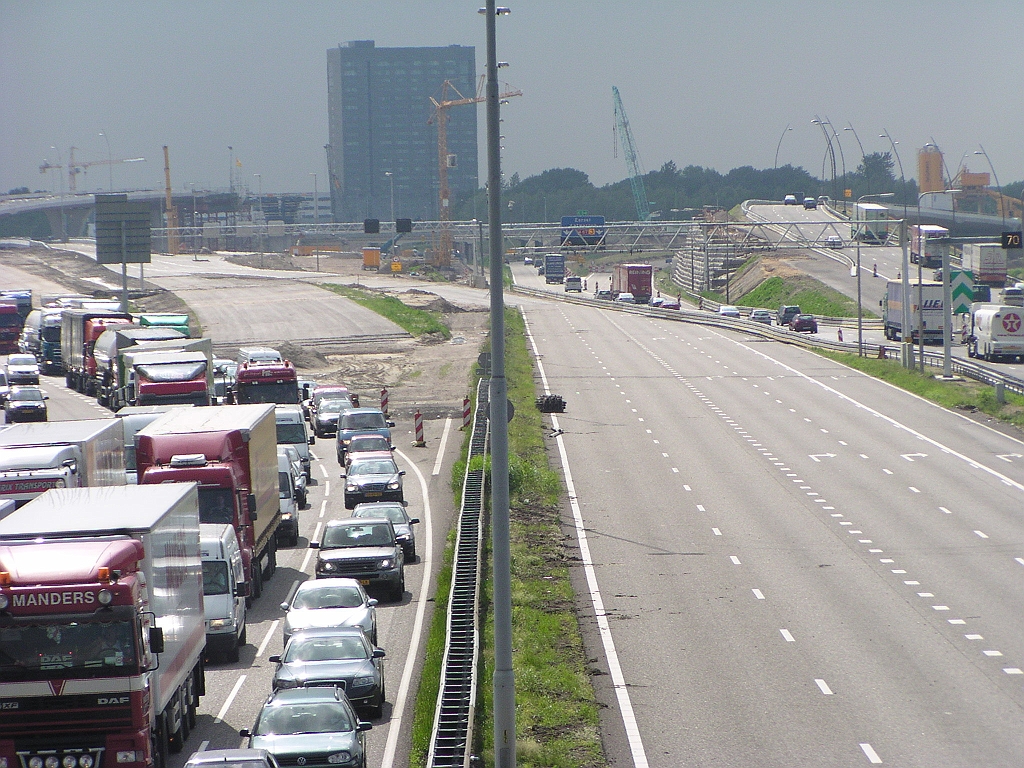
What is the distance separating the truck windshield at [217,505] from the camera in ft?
80.6

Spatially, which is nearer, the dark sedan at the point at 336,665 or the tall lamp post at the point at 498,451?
the tall lamp post at the point at 498,451

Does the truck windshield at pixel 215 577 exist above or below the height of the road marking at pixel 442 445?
above

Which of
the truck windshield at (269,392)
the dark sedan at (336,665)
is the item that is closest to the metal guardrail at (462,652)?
the dark sedan at (336,665)

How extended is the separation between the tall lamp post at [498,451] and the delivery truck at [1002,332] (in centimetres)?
5495

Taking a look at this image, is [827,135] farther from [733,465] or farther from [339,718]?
[339,718]

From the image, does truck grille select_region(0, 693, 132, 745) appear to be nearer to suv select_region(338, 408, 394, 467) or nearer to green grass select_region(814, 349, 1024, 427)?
suv select_region(338, 408, 394, 467)

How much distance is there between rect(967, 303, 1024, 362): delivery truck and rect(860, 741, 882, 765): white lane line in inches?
2050

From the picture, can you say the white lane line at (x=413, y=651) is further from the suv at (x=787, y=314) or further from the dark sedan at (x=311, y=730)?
the suv at (x=787, y=314)

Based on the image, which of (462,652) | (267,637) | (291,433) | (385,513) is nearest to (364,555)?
(267,637)

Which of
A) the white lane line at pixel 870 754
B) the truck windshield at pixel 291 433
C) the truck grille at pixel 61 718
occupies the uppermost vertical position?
the truck grille at pixel 61 718

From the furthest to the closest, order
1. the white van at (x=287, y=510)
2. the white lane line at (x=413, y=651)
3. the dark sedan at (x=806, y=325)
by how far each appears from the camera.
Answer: the dark sedan at (x=806, y=325) < the white van at (x=287, y=510) < the white lane line at (x=413, y=651)

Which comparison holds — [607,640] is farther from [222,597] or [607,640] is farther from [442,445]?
[442,445]

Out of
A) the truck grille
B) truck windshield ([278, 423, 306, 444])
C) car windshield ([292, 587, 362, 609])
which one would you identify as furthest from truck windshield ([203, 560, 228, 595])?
truck windshield ([278, 423, 306, 444])

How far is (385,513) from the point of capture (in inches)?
1163
